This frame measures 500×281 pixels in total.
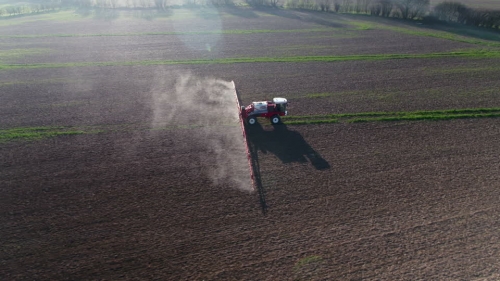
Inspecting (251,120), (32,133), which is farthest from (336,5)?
(32,133)

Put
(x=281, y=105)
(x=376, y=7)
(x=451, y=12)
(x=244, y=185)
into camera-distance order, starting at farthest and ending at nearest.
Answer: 1. (x=376, y=7)
2. (x=451, y=12)
3. (x=281, y=105)
4. (x=244, y=185)

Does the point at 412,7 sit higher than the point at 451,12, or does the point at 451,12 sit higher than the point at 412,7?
the point at 412,7

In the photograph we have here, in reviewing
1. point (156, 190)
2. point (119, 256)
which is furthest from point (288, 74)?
point (119, 256)

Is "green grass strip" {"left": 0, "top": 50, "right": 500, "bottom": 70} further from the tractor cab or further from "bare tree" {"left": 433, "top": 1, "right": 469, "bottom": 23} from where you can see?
"bare tree" {"left": 433, "top": 1, "right": 469, "bottom": 23}

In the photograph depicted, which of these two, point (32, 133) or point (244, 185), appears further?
point (32, 133)

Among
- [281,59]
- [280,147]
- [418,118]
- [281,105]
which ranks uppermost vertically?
[281,59]

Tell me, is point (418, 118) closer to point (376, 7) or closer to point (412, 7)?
point (412, 7)
